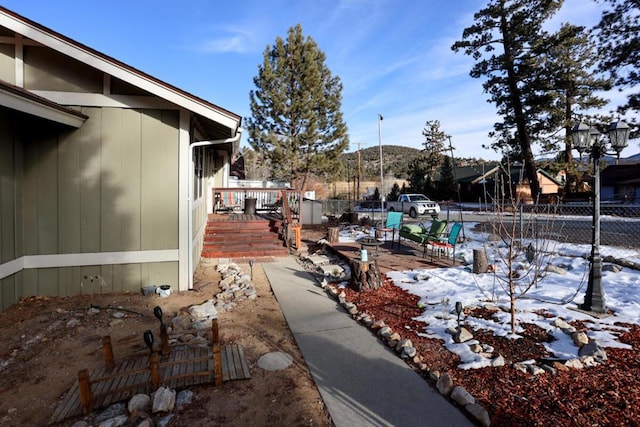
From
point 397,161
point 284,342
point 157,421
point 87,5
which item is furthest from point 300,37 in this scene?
point 397,161

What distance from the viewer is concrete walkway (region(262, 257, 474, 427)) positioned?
8.33 feet

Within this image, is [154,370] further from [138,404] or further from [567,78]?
[567,78]

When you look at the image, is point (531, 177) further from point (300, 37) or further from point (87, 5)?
point (87, 5)

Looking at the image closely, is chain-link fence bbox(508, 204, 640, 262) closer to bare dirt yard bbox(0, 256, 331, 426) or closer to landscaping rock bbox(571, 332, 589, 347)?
landscaping rock bbox(571, 332, 589, 347)

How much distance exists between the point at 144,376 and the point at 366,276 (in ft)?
12.1

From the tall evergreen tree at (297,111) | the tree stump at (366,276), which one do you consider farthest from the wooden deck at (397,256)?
the tall evergreen tree at (297,111)

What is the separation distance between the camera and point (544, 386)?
9.17 ft

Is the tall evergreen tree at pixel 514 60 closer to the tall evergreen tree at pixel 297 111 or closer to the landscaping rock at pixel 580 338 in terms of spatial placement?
the tall evergreen tree at pixel 297 111

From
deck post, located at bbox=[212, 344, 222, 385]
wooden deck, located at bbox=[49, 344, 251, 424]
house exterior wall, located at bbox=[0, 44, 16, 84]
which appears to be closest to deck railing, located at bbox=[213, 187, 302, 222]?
house exterior wall, located at bbox=[0, 44, 16, 84]

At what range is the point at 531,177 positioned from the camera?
1719 cm

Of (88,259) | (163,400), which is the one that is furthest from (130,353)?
(88,259)

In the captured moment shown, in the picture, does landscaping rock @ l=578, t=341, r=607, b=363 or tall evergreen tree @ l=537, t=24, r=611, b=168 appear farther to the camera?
tall evergreen tree @ l=537, t=24, r=611, b=168

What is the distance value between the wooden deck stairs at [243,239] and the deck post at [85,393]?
19.2ft

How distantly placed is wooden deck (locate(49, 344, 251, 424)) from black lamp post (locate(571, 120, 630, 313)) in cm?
458
